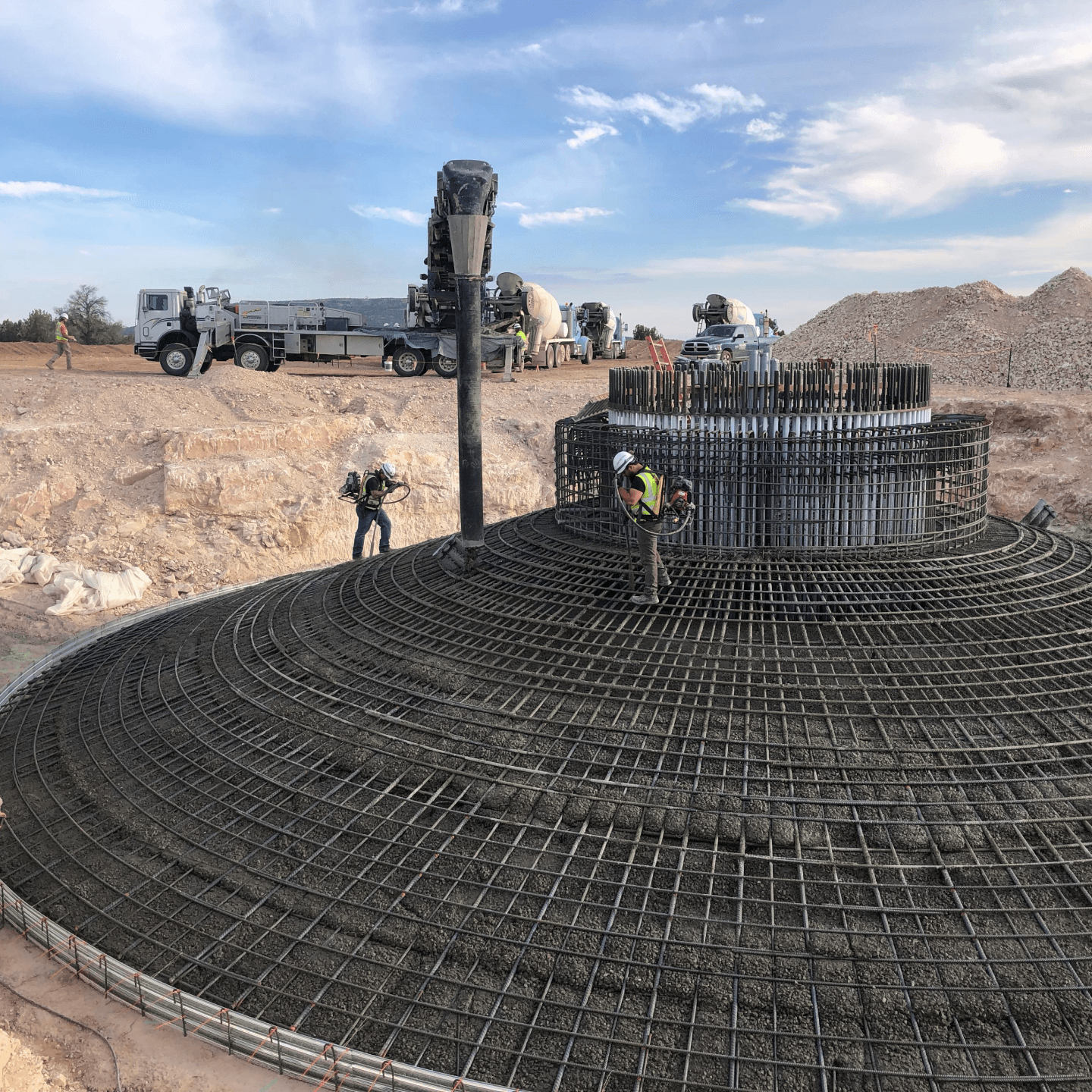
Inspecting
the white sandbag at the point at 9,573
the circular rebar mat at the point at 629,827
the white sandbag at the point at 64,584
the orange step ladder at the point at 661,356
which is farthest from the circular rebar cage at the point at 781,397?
the white sandbag at the point at 9,573

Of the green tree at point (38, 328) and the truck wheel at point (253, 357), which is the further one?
the green tree at point (38, 328)

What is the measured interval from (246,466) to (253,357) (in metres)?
10.2

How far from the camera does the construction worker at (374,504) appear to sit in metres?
13.3

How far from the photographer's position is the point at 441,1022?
418 cm

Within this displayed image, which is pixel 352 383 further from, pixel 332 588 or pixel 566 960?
pixel 566 960

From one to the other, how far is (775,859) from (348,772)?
102 inches

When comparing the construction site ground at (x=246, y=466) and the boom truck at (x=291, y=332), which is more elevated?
the boom truck at (x=291, y=332)

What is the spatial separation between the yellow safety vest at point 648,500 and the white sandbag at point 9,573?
1637cm

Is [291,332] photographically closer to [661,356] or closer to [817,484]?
[661,356]

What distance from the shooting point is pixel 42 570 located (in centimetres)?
1892

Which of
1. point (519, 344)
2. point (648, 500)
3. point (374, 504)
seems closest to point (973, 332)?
point (519, 344)

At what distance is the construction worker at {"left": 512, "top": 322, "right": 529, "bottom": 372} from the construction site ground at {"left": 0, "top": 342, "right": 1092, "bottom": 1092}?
14.8ft

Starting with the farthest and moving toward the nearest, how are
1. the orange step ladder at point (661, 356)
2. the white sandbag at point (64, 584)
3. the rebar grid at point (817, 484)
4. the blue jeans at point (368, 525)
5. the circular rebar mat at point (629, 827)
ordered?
the white sandbag at point (64, 584), the blue jeans at point (368, 525), the orange step ladder at point (661, 356), the rebar grid at point (817, 484), the circular rebar mat at point (629, 827)

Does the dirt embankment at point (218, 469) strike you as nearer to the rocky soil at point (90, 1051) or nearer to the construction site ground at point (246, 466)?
the construction site ground at point (246, 466)
